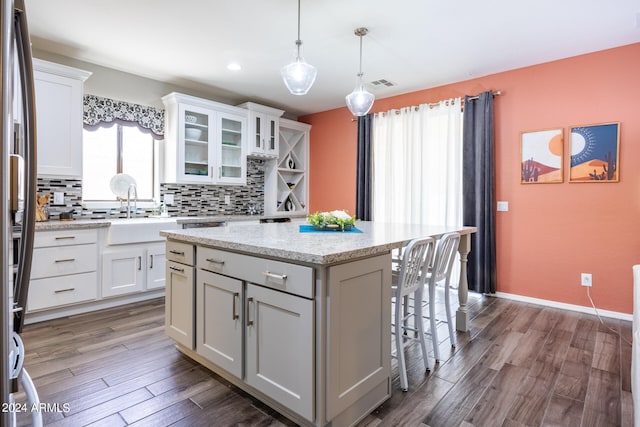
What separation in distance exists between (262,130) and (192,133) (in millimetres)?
1066

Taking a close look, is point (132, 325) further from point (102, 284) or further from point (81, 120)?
point (81, 120)

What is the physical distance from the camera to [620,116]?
3285mm

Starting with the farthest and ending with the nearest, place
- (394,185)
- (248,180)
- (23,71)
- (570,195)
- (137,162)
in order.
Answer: (248,180)
(394,185)
(137,162)
(570,195)
(23,71)

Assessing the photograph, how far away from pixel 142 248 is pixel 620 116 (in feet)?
15.5

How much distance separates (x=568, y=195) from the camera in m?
3.57

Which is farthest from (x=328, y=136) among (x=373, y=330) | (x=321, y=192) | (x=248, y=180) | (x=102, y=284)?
(x=373, y=330)

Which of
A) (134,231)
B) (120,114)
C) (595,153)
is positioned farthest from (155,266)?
(595,153)

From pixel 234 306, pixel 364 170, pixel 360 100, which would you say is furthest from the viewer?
pixel 364 170

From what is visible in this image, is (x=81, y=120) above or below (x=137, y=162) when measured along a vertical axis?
above

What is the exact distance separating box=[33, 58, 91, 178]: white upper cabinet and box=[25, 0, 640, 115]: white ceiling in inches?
12.6

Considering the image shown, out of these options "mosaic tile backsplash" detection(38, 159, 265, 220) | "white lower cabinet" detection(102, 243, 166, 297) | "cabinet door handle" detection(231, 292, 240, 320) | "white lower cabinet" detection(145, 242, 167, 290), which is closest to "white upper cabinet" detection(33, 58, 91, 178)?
"mosaic tile backsplash" detection(38, 159, 265, 220)

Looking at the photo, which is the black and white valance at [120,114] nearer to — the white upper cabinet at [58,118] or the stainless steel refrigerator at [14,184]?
the white upper cabinet at [58,118]

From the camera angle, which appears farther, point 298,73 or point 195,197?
point 195,197

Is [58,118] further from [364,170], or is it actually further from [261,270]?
[364,170]
